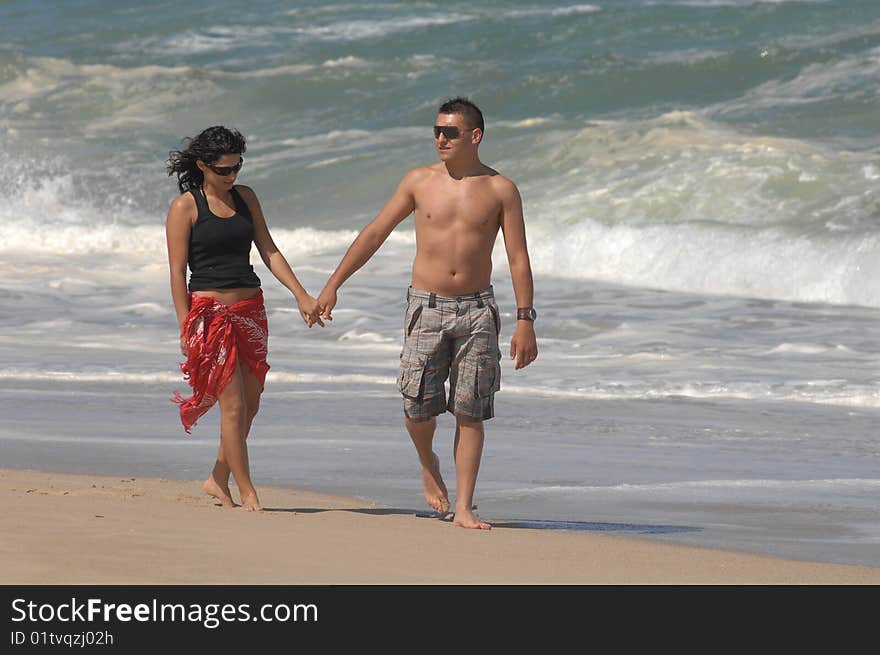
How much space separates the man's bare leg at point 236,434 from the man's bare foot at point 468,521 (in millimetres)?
767

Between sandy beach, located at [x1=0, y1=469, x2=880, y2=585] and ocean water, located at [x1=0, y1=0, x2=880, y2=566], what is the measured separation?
457 mm

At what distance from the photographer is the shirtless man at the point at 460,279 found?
5.90 metres

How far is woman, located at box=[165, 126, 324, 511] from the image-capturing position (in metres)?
5.97

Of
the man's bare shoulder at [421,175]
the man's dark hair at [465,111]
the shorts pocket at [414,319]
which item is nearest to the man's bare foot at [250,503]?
the shorts pocket at [414,319]

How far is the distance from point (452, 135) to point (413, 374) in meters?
0.89

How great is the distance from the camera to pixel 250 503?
240 inches

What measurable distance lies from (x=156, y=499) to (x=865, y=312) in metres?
9.43

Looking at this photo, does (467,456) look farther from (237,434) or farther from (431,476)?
(237,434)

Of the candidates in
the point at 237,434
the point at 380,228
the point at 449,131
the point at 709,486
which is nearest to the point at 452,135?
the point at 449,131

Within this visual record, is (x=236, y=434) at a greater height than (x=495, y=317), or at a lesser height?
lesser

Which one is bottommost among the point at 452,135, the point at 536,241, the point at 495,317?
the point at 495,317

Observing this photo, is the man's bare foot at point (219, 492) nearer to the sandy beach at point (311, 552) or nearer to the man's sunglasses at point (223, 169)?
the sandy beach at point (311, 552)

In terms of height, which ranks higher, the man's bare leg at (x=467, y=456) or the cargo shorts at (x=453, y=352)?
the cargo shorts at (x=453, y=352)
